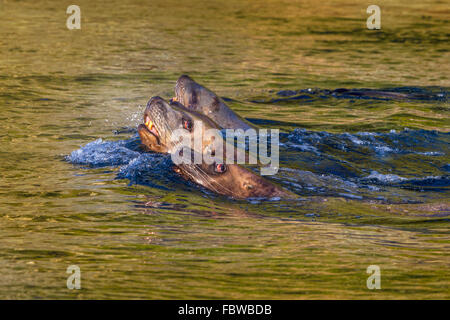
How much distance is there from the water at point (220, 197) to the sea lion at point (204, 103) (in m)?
0.75

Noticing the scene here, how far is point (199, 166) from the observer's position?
7754 millimetres

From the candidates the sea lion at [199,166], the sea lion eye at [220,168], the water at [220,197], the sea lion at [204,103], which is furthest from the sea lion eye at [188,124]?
the sea lion at [204,103]

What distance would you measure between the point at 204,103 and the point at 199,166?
82.7 inches

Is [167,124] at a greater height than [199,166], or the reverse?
[167,124]

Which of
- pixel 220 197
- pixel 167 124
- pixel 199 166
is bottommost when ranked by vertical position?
pixel 220 197

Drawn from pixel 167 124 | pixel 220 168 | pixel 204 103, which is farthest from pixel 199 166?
pixel 204 103

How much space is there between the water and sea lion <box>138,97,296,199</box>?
0.16 metres

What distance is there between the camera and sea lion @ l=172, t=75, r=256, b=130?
9.63 metres

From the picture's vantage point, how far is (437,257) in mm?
5750

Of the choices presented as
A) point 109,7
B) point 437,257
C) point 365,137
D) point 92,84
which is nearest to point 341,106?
point 365,137

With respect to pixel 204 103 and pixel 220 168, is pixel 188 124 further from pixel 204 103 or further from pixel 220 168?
pixel 204 103

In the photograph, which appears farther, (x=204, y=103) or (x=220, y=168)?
(x=204, y=103)

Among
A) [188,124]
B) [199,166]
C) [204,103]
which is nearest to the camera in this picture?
[199,166]

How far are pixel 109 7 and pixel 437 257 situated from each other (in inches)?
763
